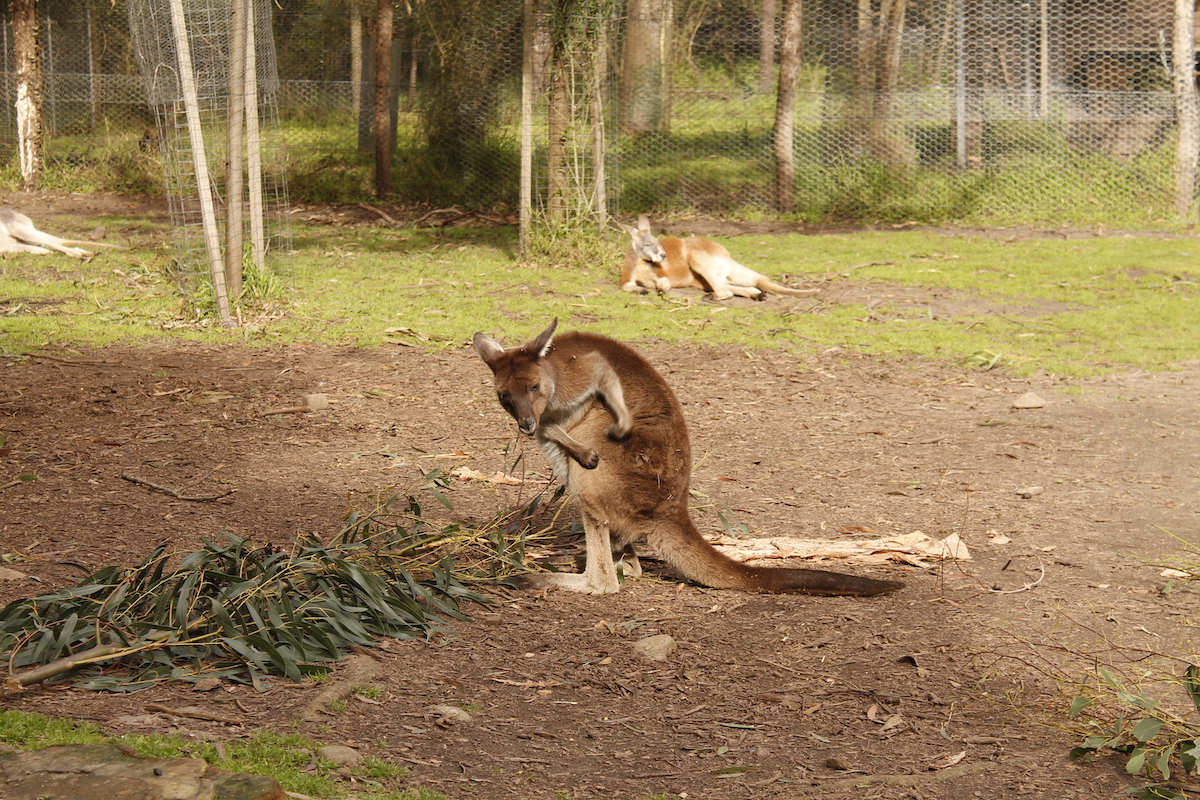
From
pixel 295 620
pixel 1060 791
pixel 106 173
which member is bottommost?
pixel 1060 791

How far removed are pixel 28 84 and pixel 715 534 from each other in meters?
13.3

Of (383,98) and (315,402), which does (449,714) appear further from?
(383,98)

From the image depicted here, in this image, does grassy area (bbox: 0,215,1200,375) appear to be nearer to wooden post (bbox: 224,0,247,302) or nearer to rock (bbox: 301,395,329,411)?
wooden post (bbox: 224,0,247,302)

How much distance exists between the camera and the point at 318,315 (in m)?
8.69

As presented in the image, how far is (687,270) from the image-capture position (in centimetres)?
1031

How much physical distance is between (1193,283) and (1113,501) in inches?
231

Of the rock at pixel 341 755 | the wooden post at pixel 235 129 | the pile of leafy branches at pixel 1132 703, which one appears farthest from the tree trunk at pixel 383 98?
the rock at pixel 341 755

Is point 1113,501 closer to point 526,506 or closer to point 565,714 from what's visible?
point 526,506

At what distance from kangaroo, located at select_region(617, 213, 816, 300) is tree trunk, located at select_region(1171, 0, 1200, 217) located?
5.72 m

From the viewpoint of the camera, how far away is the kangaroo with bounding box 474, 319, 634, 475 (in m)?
3.82

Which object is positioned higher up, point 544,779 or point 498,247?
point 498,247

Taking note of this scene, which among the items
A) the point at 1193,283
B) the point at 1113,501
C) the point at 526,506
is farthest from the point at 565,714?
the point at 1193,283

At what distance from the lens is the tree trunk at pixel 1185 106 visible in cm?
1230

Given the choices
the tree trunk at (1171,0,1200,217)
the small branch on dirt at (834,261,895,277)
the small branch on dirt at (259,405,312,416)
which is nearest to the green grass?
the small branch on dirt at (259,405,312,416)
